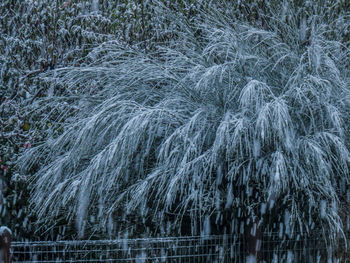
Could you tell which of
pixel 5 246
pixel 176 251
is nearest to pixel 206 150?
pixel 176 251

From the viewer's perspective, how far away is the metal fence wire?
417 cm

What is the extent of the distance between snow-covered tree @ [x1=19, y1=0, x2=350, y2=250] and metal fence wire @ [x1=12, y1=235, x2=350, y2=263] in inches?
6.0

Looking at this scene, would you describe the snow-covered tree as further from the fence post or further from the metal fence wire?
the fence post

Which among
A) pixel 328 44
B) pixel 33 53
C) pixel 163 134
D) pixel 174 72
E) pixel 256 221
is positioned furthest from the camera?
pixel 33 53

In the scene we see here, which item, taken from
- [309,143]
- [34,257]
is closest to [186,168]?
[309,143]

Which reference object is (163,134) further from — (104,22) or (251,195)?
(104,22)

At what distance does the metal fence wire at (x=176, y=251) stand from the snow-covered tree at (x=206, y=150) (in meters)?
0.15

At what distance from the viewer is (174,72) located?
17.8 ft

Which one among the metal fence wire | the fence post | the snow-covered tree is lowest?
the metal fence wire

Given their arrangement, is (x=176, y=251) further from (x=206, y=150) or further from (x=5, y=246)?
(x=5, y=246)

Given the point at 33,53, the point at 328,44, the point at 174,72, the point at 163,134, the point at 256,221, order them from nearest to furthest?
the point at 256,221 < the point at 163,134 < the point at 174,72 < the point at 328,44 < the point at 33,53

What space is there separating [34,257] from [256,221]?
179 centimetres

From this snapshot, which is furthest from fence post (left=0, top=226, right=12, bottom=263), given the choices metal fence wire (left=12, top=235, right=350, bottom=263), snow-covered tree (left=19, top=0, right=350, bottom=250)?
snow-covered tree (left=19, top=0, right=350, bottom=250)

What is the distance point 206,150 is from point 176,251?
1020 mm
